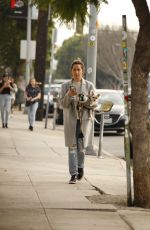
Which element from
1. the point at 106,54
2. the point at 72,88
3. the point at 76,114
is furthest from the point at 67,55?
the point at 72,88

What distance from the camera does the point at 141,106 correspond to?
10.1 meters

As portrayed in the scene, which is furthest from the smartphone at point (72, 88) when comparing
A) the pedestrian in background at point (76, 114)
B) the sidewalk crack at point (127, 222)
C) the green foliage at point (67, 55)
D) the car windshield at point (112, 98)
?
the green foliage at point (67, 55)

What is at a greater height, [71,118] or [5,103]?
[71,118]

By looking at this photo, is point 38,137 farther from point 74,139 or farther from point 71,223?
point 71,223

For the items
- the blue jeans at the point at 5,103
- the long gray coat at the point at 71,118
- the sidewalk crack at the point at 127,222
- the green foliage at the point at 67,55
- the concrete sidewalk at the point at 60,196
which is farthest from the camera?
the green foliage at the point at 67,55

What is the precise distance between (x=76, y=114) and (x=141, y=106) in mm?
2224

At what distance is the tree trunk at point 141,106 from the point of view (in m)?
10.1

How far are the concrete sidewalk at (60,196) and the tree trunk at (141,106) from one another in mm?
475

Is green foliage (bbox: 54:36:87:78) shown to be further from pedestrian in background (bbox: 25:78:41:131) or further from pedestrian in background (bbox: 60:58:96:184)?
pedestrian in background (bbox: 60:58:96:184)

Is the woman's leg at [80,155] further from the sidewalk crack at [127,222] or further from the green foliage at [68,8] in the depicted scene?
the sidewalk crack at [127,222]

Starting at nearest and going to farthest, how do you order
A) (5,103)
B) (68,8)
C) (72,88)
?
(68,8) → (72,88) → (5,103)

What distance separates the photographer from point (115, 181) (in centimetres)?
1293

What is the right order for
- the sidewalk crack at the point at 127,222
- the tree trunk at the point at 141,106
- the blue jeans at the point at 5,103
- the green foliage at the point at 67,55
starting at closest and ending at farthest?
the sidewalk crack at the point at 127,222, the tree trunk at the point at 141,106, the blue jeans at the point at 5,103, the green foliage at the point at 67,55

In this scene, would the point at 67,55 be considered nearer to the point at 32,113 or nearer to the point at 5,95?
the point at 5,95
